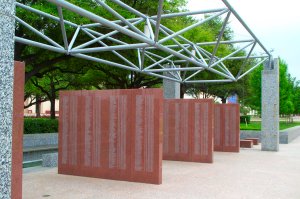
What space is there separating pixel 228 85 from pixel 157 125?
29.4 meters

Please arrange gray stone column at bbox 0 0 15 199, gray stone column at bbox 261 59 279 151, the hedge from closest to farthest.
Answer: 1. gray stone column at bbox 0 0 15 199
2. gray stone column at bbox 261 59 279 151
3. the hedge

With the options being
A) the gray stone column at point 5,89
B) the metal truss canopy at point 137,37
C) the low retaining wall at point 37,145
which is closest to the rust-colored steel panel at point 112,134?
the metal truss canopy at point 137,37

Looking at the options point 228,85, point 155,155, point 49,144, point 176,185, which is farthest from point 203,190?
point 228,85

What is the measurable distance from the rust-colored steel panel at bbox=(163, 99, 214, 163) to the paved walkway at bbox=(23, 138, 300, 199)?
3.00 feet

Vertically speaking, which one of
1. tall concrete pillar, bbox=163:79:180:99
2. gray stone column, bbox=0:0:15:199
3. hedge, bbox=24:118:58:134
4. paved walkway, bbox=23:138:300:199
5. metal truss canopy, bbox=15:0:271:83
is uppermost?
metal truss canopy, bbox=15:0:271:83

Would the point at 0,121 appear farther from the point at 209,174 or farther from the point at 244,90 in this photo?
the point at 244,90

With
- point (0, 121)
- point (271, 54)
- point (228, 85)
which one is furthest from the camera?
point (228, 85)

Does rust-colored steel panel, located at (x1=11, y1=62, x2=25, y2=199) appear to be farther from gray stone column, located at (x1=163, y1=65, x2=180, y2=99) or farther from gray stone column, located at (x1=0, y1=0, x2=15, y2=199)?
gray stone column, located at (x1=163, y1=65, x2=180, y2=99)

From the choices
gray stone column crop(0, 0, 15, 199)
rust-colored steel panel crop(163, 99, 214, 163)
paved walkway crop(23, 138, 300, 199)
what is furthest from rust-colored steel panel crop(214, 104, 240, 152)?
gray stone column crop(0, 0, 15, 199)

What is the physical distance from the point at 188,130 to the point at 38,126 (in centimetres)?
1123

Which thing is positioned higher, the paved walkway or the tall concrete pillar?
the tall concrete pillar

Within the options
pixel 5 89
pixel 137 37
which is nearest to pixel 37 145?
pixel 137 37

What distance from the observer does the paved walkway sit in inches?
344

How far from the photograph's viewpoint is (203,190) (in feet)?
30.6
